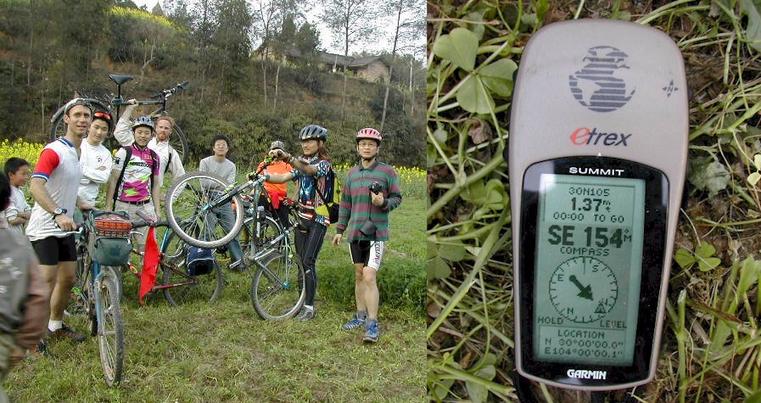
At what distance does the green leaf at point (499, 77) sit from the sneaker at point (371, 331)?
0.39 meters

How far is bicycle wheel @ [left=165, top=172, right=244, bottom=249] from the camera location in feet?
2.65

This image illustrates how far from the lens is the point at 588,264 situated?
47cm

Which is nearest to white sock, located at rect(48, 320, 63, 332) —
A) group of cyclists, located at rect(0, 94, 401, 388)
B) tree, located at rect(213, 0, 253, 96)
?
group of cyclists, located at rect(0, 94, 401, 388)

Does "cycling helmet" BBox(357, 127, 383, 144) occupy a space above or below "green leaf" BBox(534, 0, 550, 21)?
below

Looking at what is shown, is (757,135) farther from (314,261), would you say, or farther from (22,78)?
(22,78)

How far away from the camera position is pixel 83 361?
811mm

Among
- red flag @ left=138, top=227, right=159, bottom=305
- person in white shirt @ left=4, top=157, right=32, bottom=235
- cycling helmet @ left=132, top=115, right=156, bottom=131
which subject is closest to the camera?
person in white shirt @ left=4, top=157, right=32, bottom=235

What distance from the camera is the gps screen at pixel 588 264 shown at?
465 millimetres

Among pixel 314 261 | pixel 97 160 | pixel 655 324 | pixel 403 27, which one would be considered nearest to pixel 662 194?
pixel 655 324

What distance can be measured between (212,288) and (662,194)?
712 millimetres

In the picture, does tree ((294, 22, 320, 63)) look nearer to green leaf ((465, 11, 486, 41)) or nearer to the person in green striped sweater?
the person in green striped sweater

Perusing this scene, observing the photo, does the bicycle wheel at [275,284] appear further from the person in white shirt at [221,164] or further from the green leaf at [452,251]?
the green leaf at [452,251]

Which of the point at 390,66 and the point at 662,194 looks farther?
the point at 390,66

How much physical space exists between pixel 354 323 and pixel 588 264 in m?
0.41
